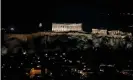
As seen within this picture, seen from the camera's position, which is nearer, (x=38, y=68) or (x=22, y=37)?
(x=38, y=68)

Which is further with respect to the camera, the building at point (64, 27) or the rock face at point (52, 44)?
the building at point (64, 27)

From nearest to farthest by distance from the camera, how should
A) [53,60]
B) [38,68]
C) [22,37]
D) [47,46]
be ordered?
[38,68]
[53,60]
[47,46]
[22,37]

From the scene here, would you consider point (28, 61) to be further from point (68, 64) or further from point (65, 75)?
point (65, 75)

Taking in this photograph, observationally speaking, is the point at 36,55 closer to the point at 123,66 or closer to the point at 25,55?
the point at 25,55

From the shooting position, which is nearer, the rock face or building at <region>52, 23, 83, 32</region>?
the rock face

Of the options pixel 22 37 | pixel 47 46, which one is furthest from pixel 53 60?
pixel 22 37

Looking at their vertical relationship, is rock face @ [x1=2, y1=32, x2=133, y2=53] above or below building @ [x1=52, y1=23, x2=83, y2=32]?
below

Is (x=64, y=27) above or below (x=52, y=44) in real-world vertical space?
above

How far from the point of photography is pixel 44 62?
10.2ft

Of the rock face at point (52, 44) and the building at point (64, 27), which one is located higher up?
the building at point (64, 27)

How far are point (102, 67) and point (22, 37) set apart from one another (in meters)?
2.54

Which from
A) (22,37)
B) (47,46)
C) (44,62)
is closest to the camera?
(44,62)

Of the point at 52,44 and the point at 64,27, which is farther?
the point at 64,27

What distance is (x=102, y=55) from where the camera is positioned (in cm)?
352
